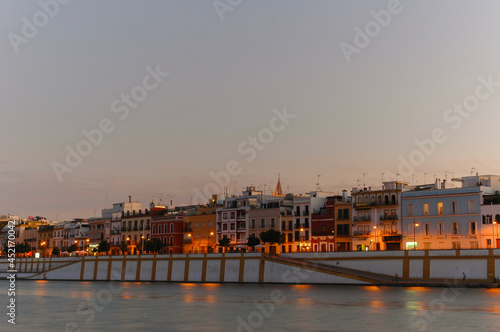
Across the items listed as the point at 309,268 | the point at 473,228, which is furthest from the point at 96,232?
the point at 473,228

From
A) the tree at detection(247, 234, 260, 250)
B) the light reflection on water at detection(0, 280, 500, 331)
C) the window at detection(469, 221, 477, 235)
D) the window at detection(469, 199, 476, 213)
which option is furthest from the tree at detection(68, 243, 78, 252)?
the window at detection(469, 221, 477, 235)

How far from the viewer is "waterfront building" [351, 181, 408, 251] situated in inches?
3730

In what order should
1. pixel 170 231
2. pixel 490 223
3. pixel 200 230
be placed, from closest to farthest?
1. pixel 490 223
2. pixel 200 230
3. pixel 170 231

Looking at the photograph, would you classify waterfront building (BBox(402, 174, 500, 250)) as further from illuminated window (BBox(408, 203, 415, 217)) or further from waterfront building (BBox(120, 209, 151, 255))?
waterfront building (BBox(120, 209, 151, 255))

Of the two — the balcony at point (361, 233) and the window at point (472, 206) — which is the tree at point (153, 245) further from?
the window at point (472, 206)

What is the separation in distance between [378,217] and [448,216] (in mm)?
10767

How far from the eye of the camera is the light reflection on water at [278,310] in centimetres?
4722

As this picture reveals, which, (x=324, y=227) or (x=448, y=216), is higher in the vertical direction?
(x=448, y=216)

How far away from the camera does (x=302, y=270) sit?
284 ft

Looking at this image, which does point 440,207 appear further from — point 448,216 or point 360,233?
point 360,233

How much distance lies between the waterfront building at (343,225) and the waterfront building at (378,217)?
863 millimetres

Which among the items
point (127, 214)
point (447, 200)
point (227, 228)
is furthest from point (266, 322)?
point (127, 214)

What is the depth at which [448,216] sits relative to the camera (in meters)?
88.6

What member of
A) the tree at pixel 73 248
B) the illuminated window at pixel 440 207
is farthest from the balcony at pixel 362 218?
the tree at pixel 73 248
